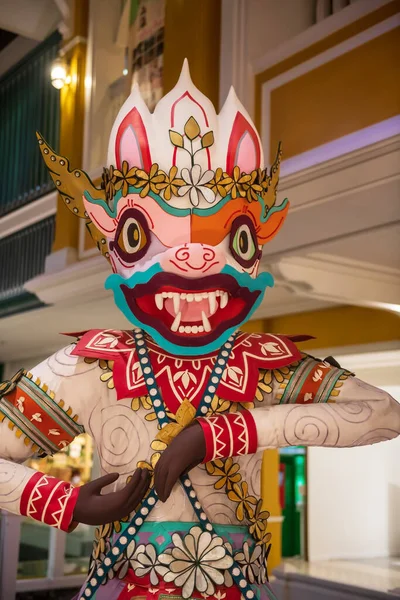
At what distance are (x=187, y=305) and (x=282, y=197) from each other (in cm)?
168

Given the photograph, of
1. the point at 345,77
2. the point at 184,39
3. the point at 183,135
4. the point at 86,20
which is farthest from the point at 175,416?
the point at 86,20

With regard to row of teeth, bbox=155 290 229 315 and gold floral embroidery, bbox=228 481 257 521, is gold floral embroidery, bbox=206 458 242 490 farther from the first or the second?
row of teeth, bbox=155 290 229 315

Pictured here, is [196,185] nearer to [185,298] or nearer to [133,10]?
[185,298]

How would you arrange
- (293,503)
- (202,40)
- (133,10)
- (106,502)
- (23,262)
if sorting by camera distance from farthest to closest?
(293,503) → (23,262) → (133,10) → (202,40) → (106,502)

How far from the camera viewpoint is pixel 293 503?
758 cm

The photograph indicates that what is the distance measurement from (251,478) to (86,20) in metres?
4.53

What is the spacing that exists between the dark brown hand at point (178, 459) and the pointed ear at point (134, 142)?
1.97 feet

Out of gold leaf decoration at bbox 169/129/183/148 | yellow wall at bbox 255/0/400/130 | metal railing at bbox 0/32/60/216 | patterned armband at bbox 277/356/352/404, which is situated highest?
metal railing at bbox 0/32/60/216

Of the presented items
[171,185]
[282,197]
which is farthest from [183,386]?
[282,197]

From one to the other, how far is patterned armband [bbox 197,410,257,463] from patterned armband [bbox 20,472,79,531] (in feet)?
0.91

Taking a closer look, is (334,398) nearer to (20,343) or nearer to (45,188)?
(45,188)

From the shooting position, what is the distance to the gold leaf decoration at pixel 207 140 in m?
1.56

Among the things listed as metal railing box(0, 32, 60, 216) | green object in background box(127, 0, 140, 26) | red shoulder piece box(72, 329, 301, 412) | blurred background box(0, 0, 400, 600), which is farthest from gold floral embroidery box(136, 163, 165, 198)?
metal railing box(0, 32, 60, 216)

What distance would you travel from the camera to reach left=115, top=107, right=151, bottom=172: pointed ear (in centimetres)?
157
